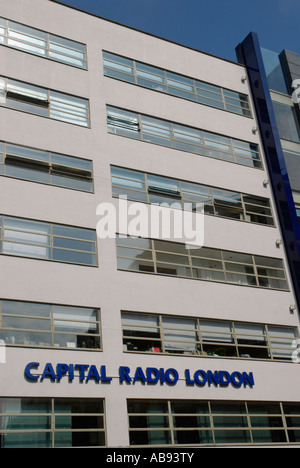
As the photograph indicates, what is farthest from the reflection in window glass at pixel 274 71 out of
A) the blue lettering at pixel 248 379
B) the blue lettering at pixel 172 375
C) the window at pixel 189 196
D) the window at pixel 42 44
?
the blue lettering at pixel 172 375

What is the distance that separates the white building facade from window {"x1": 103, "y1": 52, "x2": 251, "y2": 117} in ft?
0.27

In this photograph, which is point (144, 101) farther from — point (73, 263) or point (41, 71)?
point (73, 263)

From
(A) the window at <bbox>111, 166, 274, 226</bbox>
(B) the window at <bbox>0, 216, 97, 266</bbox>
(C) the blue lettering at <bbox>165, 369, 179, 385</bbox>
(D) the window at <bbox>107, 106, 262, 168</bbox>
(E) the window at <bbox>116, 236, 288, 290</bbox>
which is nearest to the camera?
(C) the blue lettering at <bbox>165, 369, 179, 385</bbox>

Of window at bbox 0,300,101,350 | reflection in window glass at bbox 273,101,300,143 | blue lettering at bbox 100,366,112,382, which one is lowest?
blue lettering at bbox 100,366,112,382

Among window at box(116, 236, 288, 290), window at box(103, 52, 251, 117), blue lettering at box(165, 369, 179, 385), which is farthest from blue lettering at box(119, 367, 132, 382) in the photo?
window at box(103, 52, 251, 117)

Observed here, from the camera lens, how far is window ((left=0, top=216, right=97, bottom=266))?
1998 cm

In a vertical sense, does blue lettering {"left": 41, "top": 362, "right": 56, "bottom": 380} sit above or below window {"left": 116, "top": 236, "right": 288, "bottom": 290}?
below

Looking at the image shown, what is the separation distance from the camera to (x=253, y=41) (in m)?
31.0

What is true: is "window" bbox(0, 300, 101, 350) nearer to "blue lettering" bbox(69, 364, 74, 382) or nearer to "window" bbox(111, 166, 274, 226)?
"blue lettering" bbox(69, 364, 74, 382)

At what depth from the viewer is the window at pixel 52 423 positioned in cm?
1680

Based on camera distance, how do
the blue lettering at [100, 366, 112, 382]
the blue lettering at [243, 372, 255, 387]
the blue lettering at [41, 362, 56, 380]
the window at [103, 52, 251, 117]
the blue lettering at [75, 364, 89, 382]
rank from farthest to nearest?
→ the window at [103, 52, 251, 117]
the blue lettering at [243, 372, 255, 387]
the blue lettering at [100, 366, 112, 382]
the blue lettering at [75, 364, 89, 382]
the blue lettering at [41, 362, 56, 380]

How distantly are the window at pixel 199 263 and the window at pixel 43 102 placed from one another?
639 centimetres

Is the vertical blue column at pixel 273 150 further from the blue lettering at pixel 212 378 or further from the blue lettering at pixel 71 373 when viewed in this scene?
the blue lettering at pixel 71 373
